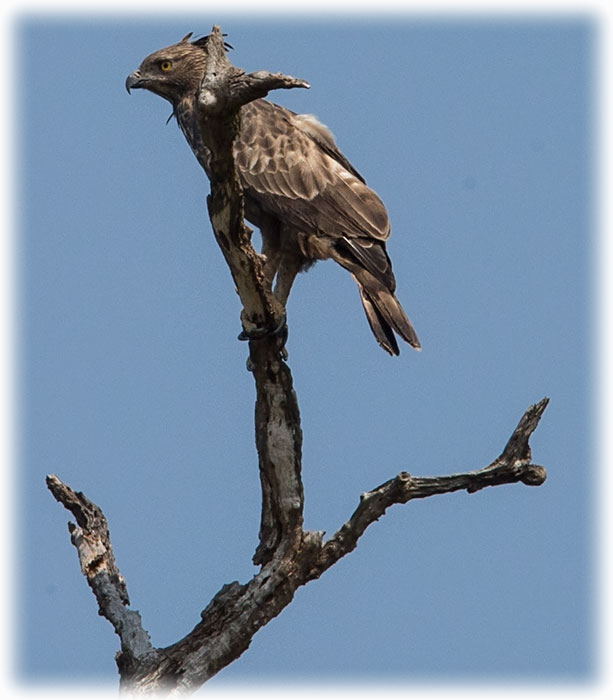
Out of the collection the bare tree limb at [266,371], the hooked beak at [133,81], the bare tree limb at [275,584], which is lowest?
the bare tree limb at [275,584]

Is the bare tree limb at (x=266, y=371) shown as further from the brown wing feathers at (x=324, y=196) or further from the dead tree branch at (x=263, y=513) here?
the brown wing feathers at (x=324, y=196)

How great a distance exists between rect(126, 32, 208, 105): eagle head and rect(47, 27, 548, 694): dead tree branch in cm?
298

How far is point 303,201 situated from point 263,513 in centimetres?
259

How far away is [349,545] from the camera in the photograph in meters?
6.51

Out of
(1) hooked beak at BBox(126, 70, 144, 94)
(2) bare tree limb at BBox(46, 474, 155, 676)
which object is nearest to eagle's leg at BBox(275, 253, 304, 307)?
(1) hooked beak at BBox(126, 70, 144, 94)

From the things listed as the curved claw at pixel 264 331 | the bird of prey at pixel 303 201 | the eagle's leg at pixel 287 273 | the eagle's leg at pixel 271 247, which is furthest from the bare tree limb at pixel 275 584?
the eagle's leg at pixel 271 247

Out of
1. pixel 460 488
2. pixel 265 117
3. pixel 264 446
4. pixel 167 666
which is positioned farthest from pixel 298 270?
pixel 167 666

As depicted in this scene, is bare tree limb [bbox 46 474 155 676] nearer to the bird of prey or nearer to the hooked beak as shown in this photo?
the bird of prey

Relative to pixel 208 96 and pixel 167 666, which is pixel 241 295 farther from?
pixel 167 666

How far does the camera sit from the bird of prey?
7.93 m

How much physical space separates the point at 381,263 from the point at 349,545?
7.46ft

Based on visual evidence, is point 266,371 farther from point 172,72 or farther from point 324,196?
point 172,72

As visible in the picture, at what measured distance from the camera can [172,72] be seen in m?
9.23

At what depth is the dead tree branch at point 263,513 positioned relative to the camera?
6379 millimetres
